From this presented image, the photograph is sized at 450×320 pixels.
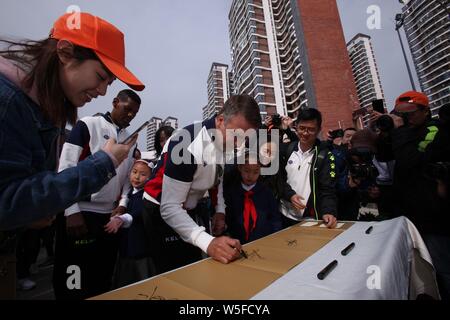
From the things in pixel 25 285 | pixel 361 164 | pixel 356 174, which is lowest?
pixel 25 285

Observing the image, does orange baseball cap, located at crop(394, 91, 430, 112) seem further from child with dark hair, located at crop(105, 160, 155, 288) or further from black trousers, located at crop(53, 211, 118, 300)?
black trousers, located at crop(53, 211, 118, 300)

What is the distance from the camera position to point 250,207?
6.40ft

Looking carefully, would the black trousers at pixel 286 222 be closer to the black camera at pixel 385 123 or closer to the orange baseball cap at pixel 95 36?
the black camera at pixel 385 123

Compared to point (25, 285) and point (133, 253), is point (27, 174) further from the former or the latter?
point (25, 285)

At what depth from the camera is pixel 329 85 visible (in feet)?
107

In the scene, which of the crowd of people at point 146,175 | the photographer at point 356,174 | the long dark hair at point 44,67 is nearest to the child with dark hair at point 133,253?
the crowd of people at point 146,175

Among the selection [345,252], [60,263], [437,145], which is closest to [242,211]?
[345,252]

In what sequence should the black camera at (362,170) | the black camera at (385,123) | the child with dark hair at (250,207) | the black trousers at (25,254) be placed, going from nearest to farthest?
the child with dark hair at (250,207) → the black camera at (385,123) → the black camera at (362,170) → the black trousers at (25,254)

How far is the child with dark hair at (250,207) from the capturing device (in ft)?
6.30

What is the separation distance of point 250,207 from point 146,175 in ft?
4.11

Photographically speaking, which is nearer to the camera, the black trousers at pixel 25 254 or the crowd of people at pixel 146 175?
the crowd of people at pixel 146 175

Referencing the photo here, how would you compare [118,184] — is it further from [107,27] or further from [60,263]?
[107,27]

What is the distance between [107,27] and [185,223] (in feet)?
3.31

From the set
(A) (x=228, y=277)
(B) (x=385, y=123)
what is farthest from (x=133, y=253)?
(B) (x=385, y=123)
